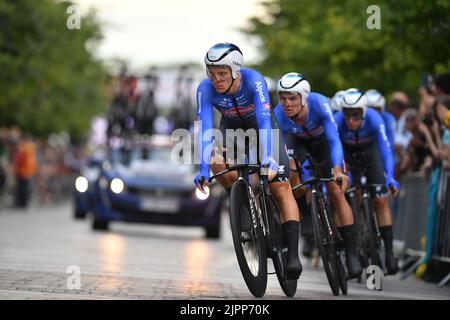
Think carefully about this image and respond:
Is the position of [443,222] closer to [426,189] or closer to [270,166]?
[426,189]

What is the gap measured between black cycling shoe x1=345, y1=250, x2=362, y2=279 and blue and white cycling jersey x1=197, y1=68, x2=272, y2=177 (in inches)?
77.8

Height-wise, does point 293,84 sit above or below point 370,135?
above

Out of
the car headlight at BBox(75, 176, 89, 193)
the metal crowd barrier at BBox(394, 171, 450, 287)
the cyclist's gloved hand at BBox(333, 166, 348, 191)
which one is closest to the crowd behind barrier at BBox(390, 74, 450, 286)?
the metal crowd barrier at BBox(394, 171, 450, 287)

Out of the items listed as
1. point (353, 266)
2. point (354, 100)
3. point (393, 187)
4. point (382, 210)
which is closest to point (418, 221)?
point (382, 210)

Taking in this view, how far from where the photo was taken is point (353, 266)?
36.4 ft

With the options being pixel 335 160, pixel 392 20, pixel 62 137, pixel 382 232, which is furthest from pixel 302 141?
pixel 62 137

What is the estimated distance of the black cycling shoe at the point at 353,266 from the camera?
11.1 meters

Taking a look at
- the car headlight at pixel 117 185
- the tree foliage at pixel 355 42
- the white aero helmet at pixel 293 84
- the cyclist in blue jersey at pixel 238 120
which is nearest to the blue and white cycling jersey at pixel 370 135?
the white aero helmet at pixel 293 84

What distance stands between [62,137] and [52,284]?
58.8 metres

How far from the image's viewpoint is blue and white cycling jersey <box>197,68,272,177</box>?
943cm

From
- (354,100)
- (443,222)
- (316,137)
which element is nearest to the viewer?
(316,137)

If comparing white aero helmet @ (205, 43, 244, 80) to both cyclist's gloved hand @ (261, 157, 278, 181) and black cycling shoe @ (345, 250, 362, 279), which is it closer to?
cyclist's gloved hand @ (261, 157, 278, 181)

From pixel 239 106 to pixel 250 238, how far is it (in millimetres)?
1146
